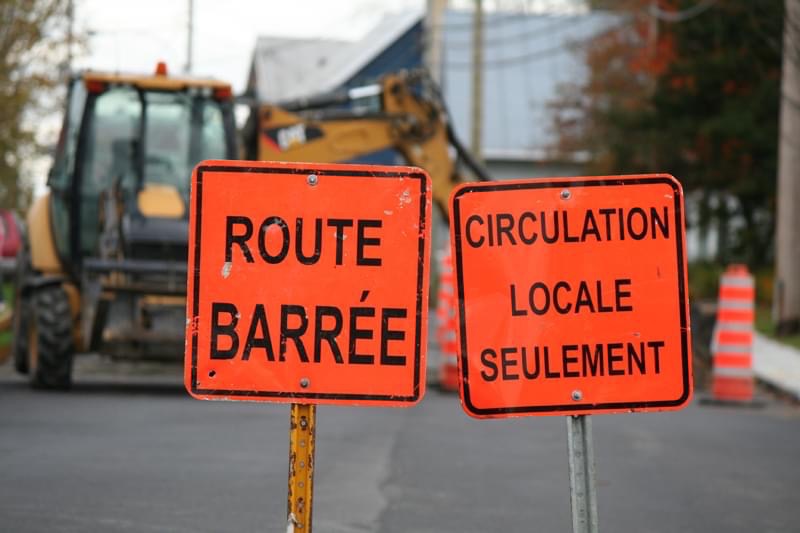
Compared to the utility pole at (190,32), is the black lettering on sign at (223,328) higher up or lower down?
lower down

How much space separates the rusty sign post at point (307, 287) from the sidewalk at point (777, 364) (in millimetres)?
12382

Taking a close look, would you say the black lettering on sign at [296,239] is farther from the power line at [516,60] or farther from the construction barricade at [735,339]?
the power line at [516,60]

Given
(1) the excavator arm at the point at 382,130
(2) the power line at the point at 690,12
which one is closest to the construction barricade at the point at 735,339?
(1) the excavator arm at the point at 382,130

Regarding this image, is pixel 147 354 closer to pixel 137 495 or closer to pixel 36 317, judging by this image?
pixel 36 317

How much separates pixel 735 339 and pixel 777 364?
5122mm

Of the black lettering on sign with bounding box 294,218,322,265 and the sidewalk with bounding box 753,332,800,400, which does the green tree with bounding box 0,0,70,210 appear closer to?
the sidewalk with bounding box 753,332,800,400

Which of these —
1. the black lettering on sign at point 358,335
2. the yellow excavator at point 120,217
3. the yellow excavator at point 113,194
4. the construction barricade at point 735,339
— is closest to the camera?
the black lettering on sign at point 358,335

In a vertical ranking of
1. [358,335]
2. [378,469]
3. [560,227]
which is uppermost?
[560,227]

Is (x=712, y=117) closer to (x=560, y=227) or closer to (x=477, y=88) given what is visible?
(x=477, y=88)

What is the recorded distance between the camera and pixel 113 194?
16062 mm

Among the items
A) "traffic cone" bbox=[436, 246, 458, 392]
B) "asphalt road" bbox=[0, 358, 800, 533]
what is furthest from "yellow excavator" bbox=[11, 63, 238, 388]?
"traffic cone" bbox=[436, 246, 458, 392]

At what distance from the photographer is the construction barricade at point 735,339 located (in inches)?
638

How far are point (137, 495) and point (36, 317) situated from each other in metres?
7.33

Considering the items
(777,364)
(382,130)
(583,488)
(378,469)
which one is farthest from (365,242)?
(777,364)
